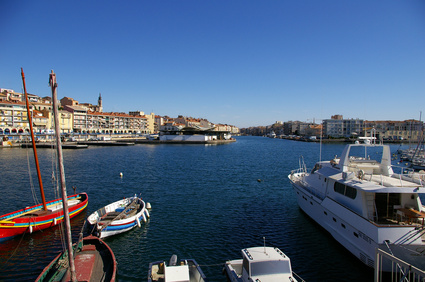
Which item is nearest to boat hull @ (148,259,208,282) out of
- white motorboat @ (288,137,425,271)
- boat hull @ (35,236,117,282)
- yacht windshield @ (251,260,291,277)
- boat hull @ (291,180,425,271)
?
boat hull @ (35,236,117,282)

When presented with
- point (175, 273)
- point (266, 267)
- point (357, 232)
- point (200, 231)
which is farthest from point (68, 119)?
point (357, 232)

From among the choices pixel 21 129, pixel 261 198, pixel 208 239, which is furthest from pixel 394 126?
pixel 21 129

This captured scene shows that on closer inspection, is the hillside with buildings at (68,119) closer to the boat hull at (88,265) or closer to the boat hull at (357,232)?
the boat hull at (88,265)

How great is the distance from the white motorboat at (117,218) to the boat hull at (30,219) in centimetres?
241

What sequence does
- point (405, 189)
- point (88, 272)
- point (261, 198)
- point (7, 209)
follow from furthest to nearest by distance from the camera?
point (261, 198)
point (7, 209)
point (405, 189)
point (88, 272)

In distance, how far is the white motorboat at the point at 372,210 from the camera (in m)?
11.8

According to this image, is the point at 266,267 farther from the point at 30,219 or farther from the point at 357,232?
the point at 30,219

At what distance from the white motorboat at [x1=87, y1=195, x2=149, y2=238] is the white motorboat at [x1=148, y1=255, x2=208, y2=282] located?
635 cm

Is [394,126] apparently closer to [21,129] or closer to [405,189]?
[405,189]

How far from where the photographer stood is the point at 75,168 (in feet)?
147

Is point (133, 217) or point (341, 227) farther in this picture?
point (133, 217)

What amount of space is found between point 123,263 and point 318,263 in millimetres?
10835

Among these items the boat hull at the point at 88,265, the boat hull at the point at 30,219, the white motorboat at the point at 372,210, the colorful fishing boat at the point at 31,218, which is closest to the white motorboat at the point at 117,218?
the boat hull at the point at 30,219

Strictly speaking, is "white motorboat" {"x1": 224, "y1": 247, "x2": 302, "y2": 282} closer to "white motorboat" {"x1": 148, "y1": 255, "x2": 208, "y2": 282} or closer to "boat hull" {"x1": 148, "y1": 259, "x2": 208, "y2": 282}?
"boat hull" {"x1": 148, "y1": 259, "x2": 208, "y2": 282}
